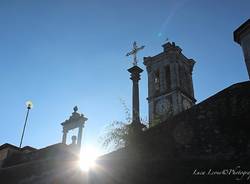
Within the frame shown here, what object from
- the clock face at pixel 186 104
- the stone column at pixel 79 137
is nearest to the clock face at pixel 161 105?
the clock face at pixel 186 104

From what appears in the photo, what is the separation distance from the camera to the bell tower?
2480 centimetres

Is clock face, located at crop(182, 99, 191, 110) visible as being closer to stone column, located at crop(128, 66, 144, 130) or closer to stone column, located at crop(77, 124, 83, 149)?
stone column, located at crop(77, 124, 83, 149)

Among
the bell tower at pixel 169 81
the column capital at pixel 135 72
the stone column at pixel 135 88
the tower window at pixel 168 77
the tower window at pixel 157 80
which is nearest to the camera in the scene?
the stone column at pixel 135 88

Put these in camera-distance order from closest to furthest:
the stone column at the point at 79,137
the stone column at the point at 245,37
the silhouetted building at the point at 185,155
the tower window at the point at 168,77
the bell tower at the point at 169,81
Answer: the silhouetted building at the point at 185,155 < the stone column at the point at 245,37 < the stone column at the point at 79,137 < the bell tower at the point at 169,81 < the tower window at the point at 168,77

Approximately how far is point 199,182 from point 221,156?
2.43 ft

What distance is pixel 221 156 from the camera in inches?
213

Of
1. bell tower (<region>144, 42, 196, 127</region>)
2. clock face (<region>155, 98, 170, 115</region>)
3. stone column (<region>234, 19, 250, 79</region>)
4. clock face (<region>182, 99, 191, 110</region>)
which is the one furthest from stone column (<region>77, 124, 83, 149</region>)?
clock face (<region>182, 99, 191, 110</region>)

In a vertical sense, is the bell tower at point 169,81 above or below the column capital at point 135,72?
above

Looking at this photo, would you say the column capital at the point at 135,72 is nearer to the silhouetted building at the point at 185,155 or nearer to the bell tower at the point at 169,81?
the silhouetted building at the point at 185,155

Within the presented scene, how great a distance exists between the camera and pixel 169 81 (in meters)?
26.8

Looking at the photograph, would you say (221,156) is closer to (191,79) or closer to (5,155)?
(5,155)

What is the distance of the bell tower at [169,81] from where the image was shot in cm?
2480

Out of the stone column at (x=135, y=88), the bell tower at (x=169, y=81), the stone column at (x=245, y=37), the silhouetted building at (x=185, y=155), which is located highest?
the bell tower at (x=169, y=81)

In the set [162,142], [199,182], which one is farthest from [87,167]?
[199,182]
